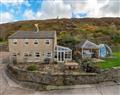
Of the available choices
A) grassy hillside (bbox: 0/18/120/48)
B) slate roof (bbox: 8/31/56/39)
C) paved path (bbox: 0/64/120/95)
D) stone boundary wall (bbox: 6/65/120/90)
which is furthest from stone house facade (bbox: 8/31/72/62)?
paved path (bbox: 0/64/120/95)

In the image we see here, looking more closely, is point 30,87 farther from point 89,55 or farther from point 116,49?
point 116,49

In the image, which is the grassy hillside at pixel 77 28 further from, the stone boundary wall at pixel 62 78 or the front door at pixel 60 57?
the stone boundary wall at pixel 62 78

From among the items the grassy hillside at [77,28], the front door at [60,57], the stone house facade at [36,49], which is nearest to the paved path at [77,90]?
the stone house facade at [36,49]

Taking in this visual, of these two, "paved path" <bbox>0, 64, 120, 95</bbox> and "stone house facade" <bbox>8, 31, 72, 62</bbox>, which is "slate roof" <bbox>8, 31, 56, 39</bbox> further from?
"paved path" <bbox>0, 64, 120, 95</bbox>

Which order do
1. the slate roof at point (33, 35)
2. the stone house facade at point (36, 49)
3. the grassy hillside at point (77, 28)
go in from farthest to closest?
the grassy hillside at point (77, 28) → the slate roof at point (33, 35) → the stone house facade at point (36, 49)

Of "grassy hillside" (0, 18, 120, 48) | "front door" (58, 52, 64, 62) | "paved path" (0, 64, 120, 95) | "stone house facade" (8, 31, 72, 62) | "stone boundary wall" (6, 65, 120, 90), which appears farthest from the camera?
"grassy hillside" (0, 18, 120, 48)

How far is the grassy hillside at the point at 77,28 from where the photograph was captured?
167ft

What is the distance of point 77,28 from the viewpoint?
72.4 metres

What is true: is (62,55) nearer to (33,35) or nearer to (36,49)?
(36,49)

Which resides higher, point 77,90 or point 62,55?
point 62,55

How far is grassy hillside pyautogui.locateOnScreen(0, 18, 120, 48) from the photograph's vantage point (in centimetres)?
5087

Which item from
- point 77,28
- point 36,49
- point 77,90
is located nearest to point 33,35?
point 36,49

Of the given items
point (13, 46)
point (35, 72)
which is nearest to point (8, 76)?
point (35, 72)

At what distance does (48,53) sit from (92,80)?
9430 millimetres
